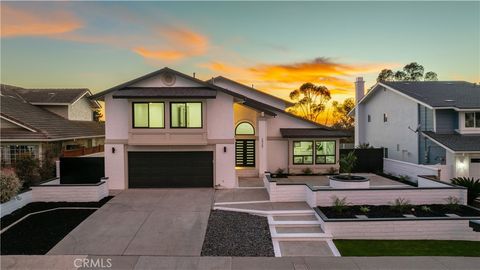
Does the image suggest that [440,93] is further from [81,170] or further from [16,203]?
[16,203]

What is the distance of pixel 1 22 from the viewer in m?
15.7

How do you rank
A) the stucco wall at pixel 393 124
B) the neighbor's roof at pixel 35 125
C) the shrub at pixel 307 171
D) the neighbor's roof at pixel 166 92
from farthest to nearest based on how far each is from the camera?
the stucco wall at pixel 393 124 → the shrub at pixel 307 171 → the neighbor's roof at pixel 35 125 → the neighbor's roof at pixel 166 92

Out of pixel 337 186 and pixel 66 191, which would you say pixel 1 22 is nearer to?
pixel 66 191

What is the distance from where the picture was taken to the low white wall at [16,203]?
11383 mm

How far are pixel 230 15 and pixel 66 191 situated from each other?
13263 millimetres

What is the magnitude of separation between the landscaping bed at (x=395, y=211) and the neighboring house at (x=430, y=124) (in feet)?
17.9

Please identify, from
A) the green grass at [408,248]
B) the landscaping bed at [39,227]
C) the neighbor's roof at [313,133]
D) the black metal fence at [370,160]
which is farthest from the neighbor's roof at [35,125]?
the black metal fence at [370,160]

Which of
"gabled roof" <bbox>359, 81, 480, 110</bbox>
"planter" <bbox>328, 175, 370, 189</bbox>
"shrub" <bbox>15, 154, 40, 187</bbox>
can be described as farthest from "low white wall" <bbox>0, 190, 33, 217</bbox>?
"gabled roof" <bbox>359, 81, 480, 110</bbox>

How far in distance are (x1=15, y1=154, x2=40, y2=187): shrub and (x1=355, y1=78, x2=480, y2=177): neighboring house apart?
75.9 feet

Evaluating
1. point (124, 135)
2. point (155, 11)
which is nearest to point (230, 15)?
point (155, 11)

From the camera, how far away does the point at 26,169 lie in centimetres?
1641

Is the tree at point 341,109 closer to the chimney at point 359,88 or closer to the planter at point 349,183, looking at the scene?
the chimney at point 359,88

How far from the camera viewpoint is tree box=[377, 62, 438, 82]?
47031mm

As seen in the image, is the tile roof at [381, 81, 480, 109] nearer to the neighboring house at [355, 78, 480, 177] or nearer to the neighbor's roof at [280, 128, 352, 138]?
the neighboring house at [355, 78, 480, 177]
